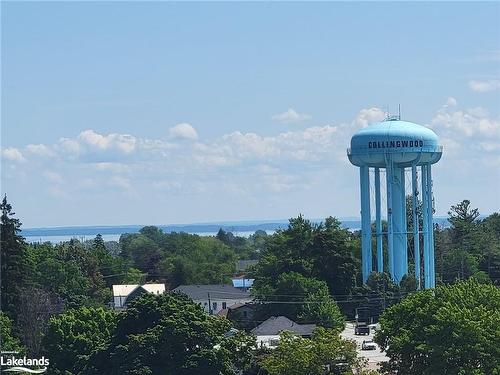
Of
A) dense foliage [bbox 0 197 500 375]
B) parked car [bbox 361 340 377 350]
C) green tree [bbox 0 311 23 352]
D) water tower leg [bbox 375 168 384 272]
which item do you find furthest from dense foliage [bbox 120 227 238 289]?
green tree [bbox 0 311 23 352]

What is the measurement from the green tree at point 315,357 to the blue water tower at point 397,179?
3053cm

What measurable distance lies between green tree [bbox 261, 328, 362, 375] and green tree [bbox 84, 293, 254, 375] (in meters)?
2.10

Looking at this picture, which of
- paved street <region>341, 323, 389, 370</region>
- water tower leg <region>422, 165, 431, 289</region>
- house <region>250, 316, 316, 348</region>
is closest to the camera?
paved street <region>341, 323, 389, 370</region>

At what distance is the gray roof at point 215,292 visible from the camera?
Answer: 99688 mm

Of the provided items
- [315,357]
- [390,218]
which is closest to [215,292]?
[390,218]

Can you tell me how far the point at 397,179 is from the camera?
83.2 meters

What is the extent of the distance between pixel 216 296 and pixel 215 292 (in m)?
1.83

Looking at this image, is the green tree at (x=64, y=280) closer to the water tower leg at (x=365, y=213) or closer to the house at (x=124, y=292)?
the house at (x=124, y=292)

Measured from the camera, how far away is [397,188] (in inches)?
3290

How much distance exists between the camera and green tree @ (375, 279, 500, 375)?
158 ft

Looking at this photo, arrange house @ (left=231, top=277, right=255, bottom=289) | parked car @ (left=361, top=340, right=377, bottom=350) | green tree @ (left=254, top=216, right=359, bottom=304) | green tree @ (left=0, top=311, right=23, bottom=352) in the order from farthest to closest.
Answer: house @ (left=231, top=277, right=255, bottom=289) → green tree @ (left=254, top=216, right=359, bottom=304) → parked car @ (left=361, top=340, right=377, bottom=350) → green tree @ (left=0, top=311, right=23, bottom=352)

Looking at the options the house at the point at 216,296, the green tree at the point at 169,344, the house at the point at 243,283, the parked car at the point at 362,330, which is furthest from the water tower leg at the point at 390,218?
the green tree at the point at 169,344

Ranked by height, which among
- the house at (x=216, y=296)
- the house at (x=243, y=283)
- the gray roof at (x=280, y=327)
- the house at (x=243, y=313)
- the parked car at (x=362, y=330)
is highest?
the house at (x=243, y=283)

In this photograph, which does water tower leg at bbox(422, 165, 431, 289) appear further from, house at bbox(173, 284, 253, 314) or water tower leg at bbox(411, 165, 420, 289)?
house at bbox(173, 284, 253, 314)
